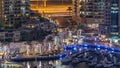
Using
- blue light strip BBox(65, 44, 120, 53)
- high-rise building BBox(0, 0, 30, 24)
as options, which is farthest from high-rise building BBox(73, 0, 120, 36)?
high-rise building BBox(0, 0, 30, 24)

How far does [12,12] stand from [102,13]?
3.98 meters

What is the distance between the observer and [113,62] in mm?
28094

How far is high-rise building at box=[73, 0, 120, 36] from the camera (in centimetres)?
3294

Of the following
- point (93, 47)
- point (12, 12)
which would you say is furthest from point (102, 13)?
point (12, 12)

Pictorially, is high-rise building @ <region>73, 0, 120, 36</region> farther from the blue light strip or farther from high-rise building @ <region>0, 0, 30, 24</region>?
high-rise building @ <region>0, 0, 30, 24</region>

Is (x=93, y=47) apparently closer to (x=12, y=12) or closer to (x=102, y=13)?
(x=102, y=13)

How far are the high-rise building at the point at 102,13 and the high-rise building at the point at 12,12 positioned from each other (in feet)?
9.44

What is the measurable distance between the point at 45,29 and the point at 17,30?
122 cm

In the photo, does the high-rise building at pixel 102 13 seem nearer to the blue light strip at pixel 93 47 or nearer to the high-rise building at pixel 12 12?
the blue light strip at pixel 93 47

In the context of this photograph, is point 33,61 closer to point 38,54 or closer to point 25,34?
point 38,54

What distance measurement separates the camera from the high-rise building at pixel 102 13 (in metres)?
32.9

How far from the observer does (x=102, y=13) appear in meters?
33.6

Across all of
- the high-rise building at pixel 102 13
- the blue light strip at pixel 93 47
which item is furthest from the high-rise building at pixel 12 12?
the blue light strip at pixel 93 47

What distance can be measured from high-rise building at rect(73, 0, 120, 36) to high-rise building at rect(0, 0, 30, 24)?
288cm
